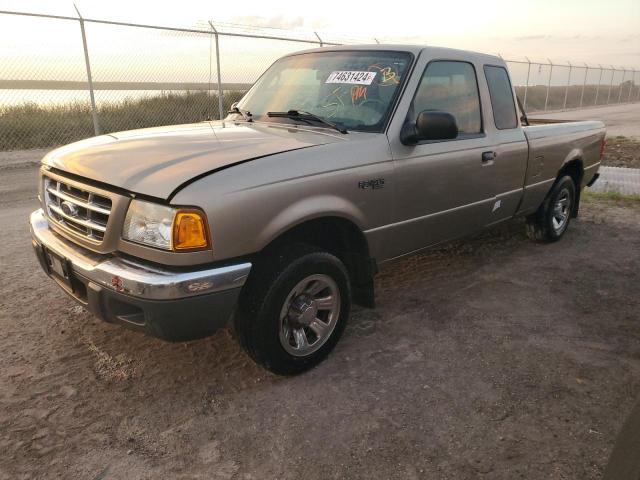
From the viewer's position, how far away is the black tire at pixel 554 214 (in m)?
5.33

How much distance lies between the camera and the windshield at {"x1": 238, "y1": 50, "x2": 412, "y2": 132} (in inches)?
133

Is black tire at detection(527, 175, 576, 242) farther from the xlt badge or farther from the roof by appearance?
the xlt badge

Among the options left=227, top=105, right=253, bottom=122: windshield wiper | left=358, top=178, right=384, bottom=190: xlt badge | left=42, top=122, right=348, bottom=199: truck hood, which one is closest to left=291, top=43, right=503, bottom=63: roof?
left=227, top=105, right=253, bottom=122: windshield wiper

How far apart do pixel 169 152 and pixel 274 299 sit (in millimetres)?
962

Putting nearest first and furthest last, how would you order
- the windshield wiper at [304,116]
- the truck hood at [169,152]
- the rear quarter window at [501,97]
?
the truck hood at [169,152] → the windshield wiper at [304,116] → the rear quarter window at [501,97]

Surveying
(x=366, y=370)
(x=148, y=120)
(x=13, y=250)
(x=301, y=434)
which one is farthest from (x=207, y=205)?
(x=148, y=120)

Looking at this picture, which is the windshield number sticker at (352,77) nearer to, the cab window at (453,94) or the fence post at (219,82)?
the cab window at (453,94)

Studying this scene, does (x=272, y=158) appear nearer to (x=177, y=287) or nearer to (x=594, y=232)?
(x=177, y=287)

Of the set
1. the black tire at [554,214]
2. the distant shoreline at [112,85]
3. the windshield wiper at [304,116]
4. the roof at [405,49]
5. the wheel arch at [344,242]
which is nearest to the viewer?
the wheel arch at [344,242]

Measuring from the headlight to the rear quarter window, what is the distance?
2.88 metres

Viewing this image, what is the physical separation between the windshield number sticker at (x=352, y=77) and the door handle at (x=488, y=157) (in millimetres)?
1135

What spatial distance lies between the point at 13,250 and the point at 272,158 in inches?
138

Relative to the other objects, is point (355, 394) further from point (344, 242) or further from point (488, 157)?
point (488, 157)

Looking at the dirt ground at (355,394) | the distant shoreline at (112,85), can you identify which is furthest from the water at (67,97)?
the dirt ground at (355,394)
